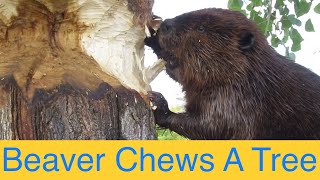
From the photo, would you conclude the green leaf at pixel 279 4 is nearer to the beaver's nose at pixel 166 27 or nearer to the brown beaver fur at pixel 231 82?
the brown beaver fur at pixel 231 82

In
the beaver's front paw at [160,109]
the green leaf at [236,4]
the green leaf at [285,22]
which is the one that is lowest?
the beaver's front paw at [160,109]

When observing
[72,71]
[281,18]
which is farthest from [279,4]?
[72,71]

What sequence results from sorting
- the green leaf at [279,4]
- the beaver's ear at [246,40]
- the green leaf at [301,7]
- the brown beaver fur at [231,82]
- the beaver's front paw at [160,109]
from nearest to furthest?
the beaver's front paw at [160,109] < the brown beaver fur at [231,82] < the beaver's ear at [246,40] < the green leaf at [301,7] < the green leaf at [279,4]

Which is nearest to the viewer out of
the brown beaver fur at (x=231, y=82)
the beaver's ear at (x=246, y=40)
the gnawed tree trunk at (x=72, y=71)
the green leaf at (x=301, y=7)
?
the gnawed tree trunk at (x=72, y=71)

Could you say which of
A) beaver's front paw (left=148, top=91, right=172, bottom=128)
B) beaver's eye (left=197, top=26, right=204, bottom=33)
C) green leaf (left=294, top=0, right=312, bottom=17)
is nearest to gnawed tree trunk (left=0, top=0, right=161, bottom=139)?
beaver's front paw (left=148, top=91, right=172, bottom=128)

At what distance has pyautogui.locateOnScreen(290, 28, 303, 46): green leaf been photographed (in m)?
2.77

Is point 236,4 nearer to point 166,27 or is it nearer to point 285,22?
point 285,22

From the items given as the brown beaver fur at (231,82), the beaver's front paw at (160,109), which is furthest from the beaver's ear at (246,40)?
the beaver's front paw at (160,109)

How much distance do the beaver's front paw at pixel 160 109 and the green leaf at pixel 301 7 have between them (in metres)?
1.08

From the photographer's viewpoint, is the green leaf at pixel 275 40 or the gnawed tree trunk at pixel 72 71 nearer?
the gnawed tree trunk at pixel 72 71

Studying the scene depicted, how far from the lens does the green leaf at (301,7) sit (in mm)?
2715

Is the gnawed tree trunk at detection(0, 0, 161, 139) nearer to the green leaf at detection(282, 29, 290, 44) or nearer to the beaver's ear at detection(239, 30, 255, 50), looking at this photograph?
the beaver's ear at detection(239, 30, 255, 50)

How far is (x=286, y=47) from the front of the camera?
2.77 meters

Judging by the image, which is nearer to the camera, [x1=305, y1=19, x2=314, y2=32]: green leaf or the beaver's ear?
the beaver's ear
